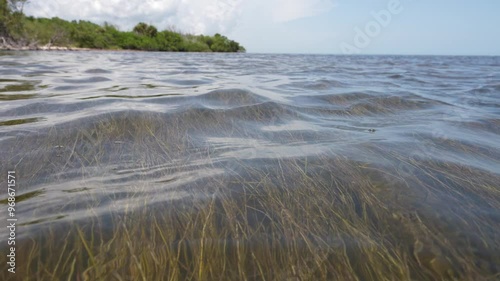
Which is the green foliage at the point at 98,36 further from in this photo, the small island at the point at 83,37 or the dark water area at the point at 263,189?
the dark water area at the point at 263,189

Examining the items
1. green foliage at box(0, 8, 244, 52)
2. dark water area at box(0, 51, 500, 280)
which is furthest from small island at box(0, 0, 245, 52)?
dark water area at box(0, 51, 500, 280)

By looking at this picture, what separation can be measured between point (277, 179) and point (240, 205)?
44 cm

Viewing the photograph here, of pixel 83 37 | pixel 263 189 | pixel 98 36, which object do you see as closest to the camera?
pixel 263 189

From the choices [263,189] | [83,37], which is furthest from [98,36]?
[263,189]

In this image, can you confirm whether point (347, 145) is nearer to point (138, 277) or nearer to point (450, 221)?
point (450, 221)

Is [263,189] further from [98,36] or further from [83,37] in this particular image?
[98,36]

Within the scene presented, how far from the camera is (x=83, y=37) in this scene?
59219 millimetres

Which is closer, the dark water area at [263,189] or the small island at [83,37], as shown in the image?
the dark water area at [263,189]

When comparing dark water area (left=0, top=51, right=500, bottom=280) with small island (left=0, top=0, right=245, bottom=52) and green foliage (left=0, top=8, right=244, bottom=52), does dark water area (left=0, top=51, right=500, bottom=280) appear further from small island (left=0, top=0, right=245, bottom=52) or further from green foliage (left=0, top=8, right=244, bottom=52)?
green foliage (left=0, top=8, right=244, bottom=52)

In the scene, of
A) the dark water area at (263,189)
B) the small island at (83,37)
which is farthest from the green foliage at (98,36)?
the dark water area at (263,189)

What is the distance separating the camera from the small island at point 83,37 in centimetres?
4200

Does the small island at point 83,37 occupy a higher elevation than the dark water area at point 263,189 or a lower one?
higher

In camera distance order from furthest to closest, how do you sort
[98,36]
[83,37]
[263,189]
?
[98,36], [83,37], [263,189]

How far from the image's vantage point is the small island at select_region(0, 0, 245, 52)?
42.0m
